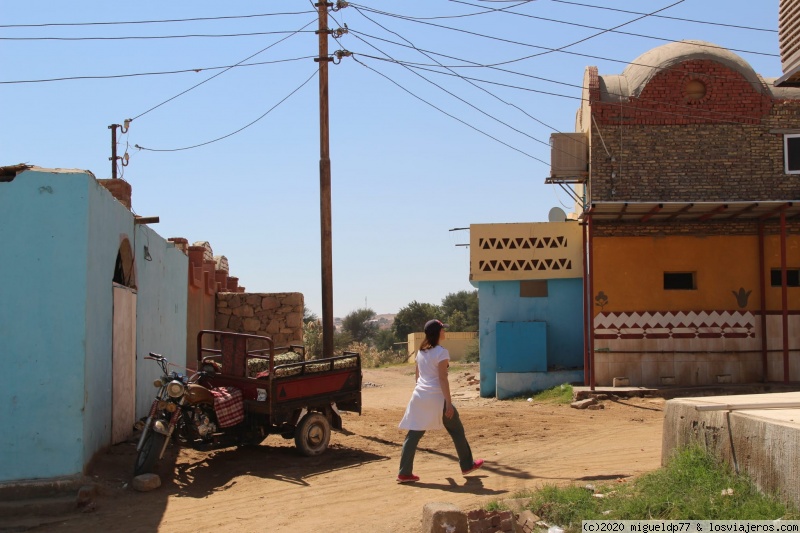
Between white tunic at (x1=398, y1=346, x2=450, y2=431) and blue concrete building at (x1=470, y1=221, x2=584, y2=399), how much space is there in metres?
11.4

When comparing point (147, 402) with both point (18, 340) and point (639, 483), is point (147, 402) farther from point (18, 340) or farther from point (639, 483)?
point (639, 483)

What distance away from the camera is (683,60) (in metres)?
18.7

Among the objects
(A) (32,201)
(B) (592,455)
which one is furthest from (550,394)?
(A) (32,201)

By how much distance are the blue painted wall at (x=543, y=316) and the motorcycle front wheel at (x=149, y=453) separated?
12259 millimetres

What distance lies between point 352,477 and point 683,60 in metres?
13.6

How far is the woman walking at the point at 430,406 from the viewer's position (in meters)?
8.52

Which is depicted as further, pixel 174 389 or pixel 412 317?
pixel 412 317

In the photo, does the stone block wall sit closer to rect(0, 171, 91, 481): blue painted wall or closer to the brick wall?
the brick wall

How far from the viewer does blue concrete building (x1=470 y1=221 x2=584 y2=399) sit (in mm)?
19938

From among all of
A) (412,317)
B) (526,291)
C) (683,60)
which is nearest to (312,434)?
(526,291)

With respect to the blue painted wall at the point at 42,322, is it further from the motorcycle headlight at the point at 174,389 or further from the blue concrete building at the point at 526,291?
the blue concrete building at the point at 526,291

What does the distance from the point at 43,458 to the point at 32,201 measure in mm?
2511

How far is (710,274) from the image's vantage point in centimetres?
1825

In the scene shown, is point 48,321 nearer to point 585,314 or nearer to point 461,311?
point 585,314
